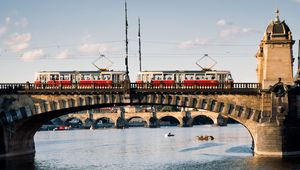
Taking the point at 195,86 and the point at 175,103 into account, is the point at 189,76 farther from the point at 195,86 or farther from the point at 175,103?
the point at 175,103

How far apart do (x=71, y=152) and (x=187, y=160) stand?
26.4 meters

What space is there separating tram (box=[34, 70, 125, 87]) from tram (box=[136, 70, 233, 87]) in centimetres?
393

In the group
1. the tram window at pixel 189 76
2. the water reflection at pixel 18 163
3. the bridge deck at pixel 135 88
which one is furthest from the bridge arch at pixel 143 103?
the tram window at pixel 189 76

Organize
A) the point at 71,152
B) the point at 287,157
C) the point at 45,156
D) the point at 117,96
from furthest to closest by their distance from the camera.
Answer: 1. the point at 71,152
2. the point at 45,156
3. the point at 117,96
4. the point at 287,157

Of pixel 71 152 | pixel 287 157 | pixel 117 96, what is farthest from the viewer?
pixel 71 152

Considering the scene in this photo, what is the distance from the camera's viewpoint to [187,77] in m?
80.2

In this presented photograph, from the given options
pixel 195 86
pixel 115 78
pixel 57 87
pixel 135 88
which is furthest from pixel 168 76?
pixel 57 87

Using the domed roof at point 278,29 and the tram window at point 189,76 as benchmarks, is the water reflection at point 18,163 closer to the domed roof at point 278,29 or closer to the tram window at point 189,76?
the tram window at point 189,76

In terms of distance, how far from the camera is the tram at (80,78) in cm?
8019

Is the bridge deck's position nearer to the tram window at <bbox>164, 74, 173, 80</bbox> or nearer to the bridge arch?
the bridge arch

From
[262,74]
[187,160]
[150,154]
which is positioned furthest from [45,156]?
[262,74]

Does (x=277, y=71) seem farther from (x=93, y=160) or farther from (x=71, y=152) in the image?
(x=71, y=152)

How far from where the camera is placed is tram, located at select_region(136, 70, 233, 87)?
259 ft

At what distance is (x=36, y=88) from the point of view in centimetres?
7869
